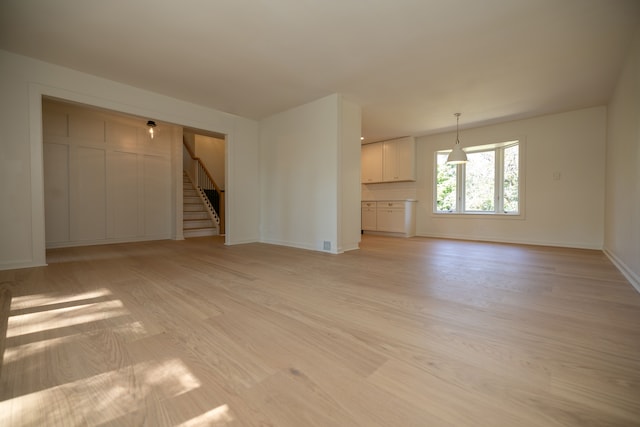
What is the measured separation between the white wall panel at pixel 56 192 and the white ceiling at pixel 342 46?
7.35ft

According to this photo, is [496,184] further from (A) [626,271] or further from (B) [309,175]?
(B) [309,175]

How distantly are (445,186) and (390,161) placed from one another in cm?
147

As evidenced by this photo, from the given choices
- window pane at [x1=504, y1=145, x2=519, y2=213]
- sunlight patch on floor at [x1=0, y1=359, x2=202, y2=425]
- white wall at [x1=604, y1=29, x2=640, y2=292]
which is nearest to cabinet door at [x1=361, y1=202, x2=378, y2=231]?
window pane at [x1=504, y1=145, x2=519, y2=213]

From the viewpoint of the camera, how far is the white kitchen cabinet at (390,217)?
641cm

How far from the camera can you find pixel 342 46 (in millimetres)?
2844

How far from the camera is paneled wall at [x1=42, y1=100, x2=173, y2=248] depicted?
15.3 feet

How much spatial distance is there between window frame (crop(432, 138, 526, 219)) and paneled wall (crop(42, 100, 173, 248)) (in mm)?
6396

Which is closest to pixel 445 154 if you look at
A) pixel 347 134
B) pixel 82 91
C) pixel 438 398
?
pixel 347 134

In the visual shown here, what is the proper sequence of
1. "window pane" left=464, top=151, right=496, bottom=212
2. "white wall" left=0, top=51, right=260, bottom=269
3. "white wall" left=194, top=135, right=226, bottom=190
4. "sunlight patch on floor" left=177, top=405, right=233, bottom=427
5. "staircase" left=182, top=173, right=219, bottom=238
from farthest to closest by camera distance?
1. "white wall" left=194, top=135, right=226, bottom=190
2. "staircase" left=182, top=173, right=219, bottom=238
3. "window pane" left=464, top=151, right=496, bottom=212
4. "white wall" left=0, top=51, right=260, bottom=269
5. "sunlight patch on floor" left=177, top=405, right=233, bottom=427

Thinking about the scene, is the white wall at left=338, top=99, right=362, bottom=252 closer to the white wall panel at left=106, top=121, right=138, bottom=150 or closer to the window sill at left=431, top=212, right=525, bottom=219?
the window sill at left=431, top=212, right=525, bottom=219

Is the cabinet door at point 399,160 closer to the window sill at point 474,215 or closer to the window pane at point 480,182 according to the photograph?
the window sill at point 474,215

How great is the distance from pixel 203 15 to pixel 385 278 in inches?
119

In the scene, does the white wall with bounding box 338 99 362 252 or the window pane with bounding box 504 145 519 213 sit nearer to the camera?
the white wall with bounding box 338 99 362 252

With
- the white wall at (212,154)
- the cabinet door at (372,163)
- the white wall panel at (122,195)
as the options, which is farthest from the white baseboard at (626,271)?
the white wall at (212,154)
